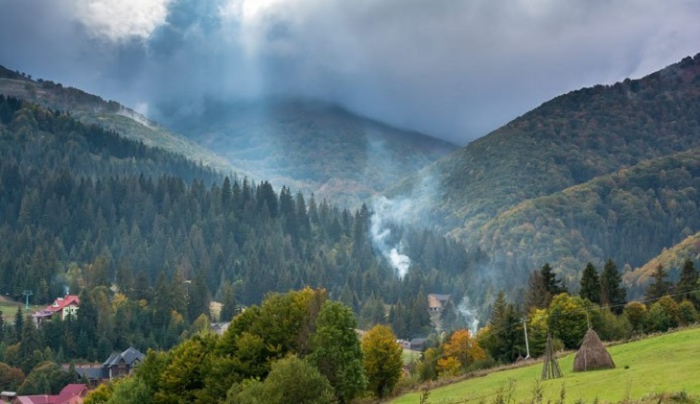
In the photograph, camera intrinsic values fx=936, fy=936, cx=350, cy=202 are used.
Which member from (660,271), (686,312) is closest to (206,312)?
(660,271)

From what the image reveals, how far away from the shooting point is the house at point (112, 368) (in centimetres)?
13962

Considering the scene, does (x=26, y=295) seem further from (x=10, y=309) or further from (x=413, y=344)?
(x=413, y=344)

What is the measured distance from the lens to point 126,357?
147 m

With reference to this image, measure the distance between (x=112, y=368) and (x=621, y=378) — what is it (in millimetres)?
110342

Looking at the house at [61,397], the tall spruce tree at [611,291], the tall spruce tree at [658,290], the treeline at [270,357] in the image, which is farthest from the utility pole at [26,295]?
the tall spruce tree at [658,290]

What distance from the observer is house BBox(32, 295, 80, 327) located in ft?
548

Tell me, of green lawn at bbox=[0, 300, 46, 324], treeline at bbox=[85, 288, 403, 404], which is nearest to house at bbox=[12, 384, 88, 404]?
green lawn at bbox=[0, 300, 46, 324]

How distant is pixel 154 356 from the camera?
8056cm

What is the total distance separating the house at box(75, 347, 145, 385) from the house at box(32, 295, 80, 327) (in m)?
20.1

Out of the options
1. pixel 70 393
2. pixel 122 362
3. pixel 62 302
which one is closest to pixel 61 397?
pixel 70 393

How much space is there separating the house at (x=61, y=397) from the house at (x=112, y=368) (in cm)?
867

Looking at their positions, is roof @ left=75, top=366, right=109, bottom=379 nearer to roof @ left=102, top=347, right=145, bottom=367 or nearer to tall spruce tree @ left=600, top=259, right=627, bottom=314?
roof @ left=102, top=347, right=145, bottom=367

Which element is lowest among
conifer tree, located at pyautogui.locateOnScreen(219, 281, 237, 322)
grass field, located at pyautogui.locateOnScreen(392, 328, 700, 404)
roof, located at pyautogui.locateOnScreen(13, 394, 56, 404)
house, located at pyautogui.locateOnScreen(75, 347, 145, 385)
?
roof, located at pyautogui.locateOnScreen(13, 394, 56, 404)

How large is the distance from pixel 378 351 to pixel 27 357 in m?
82.7
